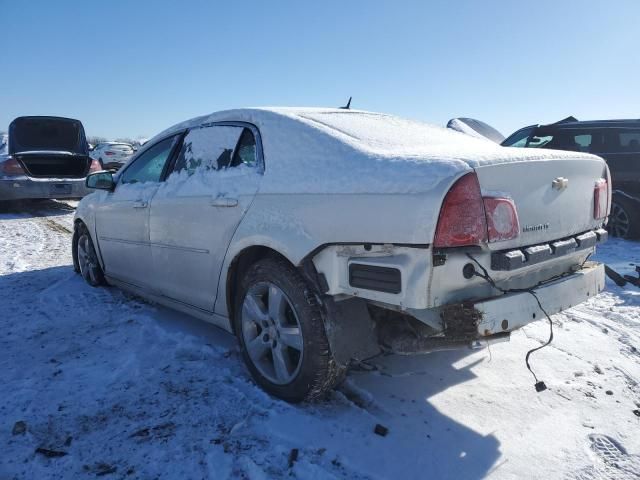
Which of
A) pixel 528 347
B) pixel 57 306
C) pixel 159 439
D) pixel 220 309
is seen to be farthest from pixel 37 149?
pixel 528 347

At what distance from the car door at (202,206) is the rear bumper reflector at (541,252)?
138 centimetres

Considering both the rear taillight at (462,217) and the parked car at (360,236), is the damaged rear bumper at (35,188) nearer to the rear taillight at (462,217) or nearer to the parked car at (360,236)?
the parked car at (360,236)

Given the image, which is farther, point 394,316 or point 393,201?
point 394,316

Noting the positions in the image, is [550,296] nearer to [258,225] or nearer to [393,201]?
[393,201]

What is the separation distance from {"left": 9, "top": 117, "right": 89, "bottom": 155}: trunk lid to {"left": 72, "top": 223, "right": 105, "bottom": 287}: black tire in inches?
221

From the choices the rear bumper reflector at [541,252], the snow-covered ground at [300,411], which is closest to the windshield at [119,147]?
the snow-covered ground at [300,411]

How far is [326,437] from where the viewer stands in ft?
7.48

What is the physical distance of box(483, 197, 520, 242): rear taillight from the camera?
6.64 ft

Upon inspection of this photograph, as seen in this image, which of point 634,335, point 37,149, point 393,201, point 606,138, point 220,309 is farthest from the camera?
point 37,149

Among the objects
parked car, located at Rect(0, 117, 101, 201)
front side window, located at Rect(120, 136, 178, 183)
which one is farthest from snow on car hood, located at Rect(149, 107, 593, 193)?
parked car, located at Rect(0, 117, 101, 201)

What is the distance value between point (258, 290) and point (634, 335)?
2906mm

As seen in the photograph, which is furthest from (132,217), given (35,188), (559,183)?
(35,188)

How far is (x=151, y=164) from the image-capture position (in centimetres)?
390

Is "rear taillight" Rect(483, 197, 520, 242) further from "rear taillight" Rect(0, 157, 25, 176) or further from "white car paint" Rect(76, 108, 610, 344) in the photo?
"rear taillight" Rect(0, 157, 25, 176)
